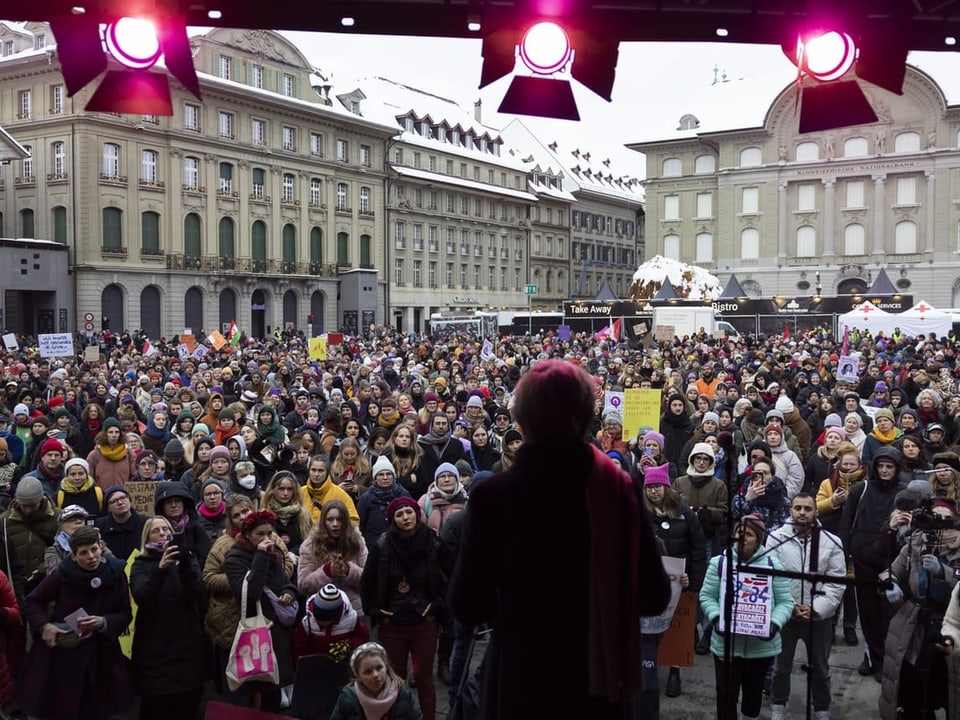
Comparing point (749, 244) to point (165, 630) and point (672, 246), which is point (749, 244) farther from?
point (165, 630)

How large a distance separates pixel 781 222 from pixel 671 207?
27.8 ft

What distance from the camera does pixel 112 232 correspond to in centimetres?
4512

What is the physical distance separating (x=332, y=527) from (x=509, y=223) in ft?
224

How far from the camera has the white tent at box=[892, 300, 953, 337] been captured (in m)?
28.0

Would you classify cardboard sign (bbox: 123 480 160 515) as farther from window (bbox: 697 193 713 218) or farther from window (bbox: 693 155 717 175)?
window (bbox: 693 155 717 175)

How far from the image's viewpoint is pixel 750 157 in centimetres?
6394

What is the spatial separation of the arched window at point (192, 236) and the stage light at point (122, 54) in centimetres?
4543

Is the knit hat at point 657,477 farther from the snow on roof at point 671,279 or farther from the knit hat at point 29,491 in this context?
the snow on roof at point 671,279

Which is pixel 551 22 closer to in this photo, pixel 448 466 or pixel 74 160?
pixel 448 466

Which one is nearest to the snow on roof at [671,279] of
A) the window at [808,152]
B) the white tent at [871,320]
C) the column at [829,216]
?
the column at [829,216]

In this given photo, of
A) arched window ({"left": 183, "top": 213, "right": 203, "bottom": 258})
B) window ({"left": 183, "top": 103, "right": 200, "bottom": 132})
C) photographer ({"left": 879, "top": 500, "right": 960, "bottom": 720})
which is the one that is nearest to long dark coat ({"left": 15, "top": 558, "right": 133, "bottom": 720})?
photographer ({"left": 879, "top": 500, "right": 960, "bottom": 720})

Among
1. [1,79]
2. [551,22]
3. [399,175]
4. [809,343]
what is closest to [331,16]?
[551,22]

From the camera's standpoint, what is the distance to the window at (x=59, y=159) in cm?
4400

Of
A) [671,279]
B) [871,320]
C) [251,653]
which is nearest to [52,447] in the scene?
[251,653]
